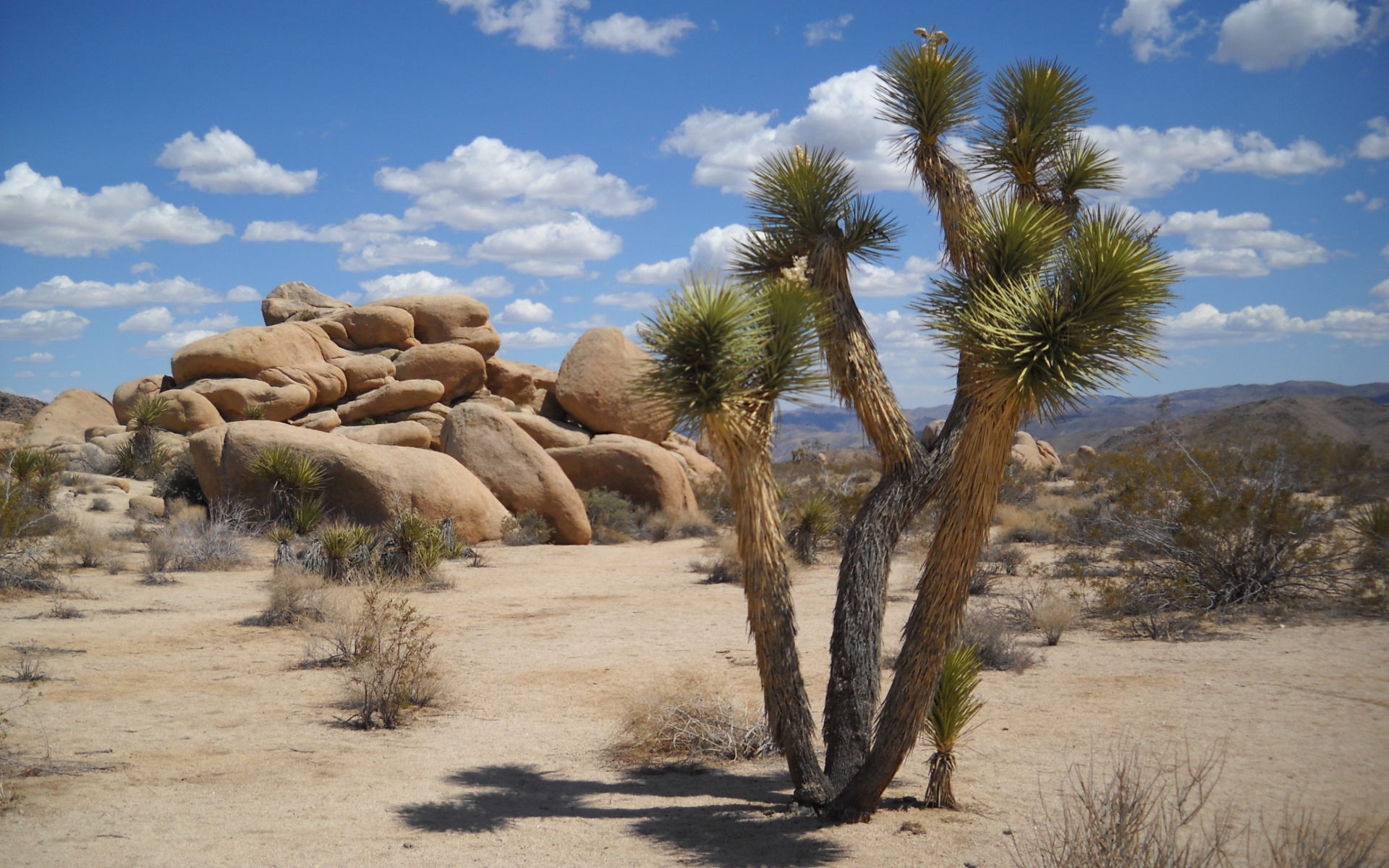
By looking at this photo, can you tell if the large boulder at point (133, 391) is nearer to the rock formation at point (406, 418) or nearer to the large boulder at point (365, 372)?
the rock formation at point (406, 418)

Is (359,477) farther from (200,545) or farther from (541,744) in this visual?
(541,744)

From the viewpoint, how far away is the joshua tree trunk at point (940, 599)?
15.9ft

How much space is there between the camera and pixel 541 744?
23.1 feet

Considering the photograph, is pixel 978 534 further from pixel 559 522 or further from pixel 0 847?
pixel 559 522

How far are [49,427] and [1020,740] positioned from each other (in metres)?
32.1

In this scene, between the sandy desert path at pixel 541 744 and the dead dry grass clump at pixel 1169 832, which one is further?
the sandy desert path at pixel 541 744

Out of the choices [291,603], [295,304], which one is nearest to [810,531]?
[291,603]

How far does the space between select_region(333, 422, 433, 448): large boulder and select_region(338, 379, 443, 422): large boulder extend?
2359mm

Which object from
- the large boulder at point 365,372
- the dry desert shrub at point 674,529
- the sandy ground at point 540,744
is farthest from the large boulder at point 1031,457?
the sandy ground at point 540,744

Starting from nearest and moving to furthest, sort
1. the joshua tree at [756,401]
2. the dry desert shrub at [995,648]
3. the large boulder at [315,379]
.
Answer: the joshua tree at [756,401] → the dry desert shrub at [995,648] → the large boulder at [315,379]

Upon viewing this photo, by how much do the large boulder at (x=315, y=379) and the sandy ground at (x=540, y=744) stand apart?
16931 millimetres

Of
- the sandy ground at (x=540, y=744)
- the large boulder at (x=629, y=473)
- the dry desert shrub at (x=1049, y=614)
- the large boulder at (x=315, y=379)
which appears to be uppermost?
the large boulder at (x=315, y=379)

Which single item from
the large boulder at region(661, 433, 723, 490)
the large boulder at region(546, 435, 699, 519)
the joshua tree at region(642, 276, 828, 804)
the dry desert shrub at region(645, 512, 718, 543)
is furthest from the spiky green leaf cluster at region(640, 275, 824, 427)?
the large boulder at region(661, 433, 723, 490)

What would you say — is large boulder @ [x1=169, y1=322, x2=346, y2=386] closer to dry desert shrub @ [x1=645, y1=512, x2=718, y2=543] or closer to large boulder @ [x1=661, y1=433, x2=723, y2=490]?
large boulder @ [x1=661, y1=433, x2=723, y2=490]
